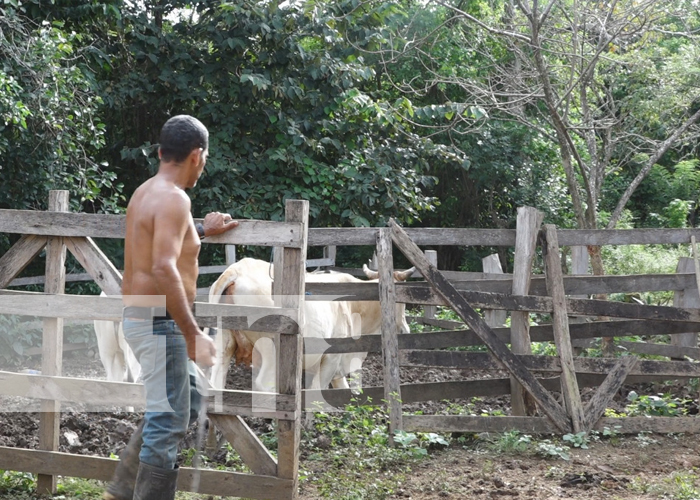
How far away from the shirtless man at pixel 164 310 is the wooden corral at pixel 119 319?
554 millimetres

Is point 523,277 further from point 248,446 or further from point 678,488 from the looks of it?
point 248,446

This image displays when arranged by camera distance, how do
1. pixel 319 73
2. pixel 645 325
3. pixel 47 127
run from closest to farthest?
pixel 645 325 → pixel 47 127 → pixel 319 73

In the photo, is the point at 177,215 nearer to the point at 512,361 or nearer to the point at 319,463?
the point at 319,463

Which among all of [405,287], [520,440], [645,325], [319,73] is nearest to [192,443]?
[405,287]

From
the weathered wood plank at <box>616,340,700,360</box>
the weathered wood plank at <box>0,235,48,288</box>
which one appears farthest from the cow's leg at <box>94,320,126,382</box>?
the weathered wood plank at <box>616,340,700,360</box>

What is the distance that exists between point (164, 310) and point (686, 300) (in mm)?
6239

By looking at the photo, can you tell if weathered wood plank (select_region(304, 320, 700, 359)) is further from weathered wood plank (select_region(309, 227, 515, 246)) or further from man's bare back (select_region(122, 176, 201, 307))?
man's bare back (select_region(122, 176, 201, 307))

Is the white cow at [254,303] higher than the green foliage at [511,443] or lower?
higher

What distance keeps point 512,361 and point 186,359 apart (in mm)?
3211

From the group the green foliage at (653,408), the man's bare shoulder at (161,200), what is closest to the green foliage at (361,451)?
the green foliage at (653,408)

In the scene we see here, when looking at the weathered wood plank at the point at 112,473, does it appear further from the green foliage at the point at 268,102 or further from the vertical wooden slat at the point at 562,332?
the green foliage at the point at 268,102

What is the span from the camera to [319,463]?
5.79m

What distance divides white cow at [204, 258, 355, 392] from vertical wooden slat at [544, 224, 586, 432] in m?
2.19

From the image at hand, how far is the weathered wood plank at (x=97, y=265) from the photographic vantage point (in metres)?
4.69
